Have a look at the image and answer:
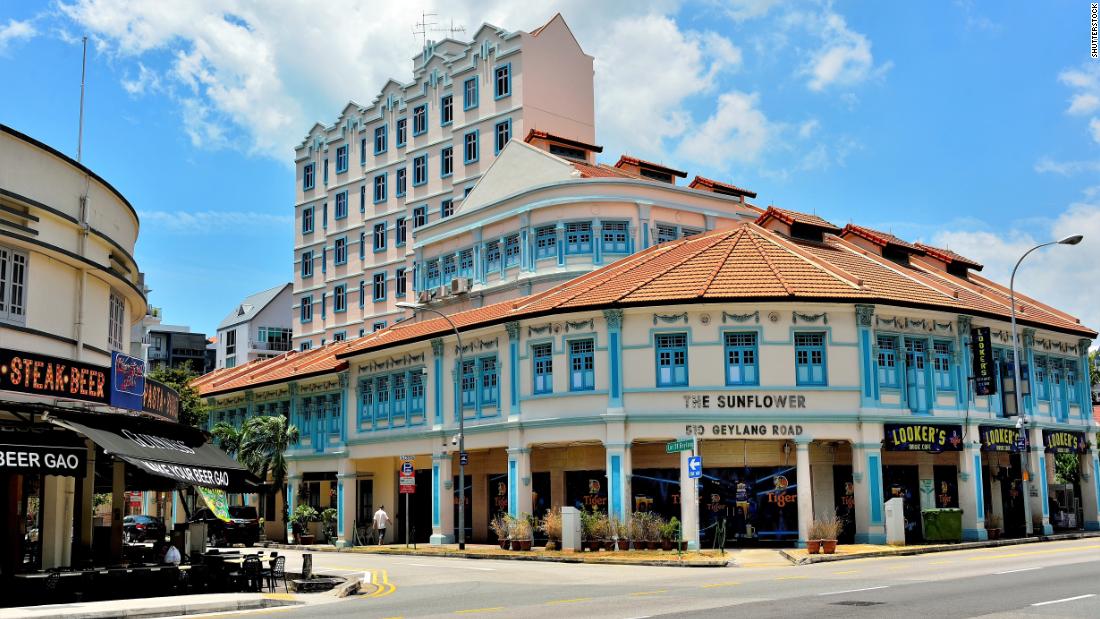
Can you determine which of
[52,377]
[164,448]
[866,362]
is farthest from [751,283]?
[52,377]

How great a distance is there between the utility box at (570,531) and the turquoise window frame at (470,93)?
30.4 m

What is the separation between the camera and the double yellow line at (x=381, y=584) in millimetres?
24150

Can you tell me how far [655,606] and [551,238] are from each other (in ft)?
104

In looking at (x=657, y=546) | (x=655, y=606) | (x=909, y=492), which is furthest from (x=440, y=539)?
(x=655, y=606)

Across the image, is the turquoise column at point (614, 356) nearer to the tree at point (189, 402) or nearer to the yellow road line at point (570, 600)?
the yellow road line at point (570, 600)

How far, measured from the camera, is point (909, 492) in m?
40.5

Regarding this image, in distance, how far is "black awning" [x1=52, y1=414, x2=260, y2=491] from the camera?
2155 centimetres

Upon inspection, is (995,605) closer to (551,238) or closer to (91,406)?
(91,406)

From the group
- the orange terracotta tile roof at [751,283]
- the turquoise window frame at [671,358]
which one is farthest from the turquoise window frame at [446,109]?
the turquoise window frame at [671,358]

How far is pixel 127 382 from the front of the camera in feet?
79.6

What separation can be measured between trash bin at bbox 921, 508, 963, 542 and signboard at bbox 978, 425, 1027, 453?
344 cm

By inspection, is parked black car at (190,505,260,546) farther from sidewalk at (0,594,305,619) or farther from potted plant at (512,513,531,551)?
sidewalk at (0,594,305,619)

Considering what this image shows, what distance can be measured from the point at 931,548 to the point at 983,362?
8.13m

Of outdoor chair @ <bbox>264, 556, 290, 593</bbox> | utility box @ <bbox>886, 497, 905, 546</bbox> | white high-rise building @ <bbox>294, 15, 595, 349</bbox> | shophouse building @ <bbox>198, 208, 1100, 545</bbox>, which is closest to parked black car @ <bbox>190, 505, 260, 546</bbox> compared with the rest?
shophouse building @ <bbox>198, 208, 1100, 545</bbox>
